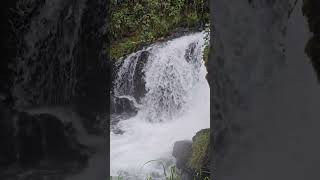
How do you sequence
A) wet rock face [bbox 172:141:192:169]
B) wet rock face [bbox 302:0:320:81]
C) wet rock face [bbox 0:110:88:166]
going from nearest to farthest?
wet rock face [bbox 302:0:320:81] < wet rock face [bbox 0:110:88:166] < wet rock face [bbox 172:141:192:169]

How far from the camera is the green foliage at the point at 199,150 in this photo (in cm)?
679

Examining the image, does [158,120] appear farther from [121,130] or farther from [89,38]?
[89,38]

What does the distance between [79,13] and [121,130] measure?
24.2 ft

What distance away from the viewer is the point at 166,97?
928cm

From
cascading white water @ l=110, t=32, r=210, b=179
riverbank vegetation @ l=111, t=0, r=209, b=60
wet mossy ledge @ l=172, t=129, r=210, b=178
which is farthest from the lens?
riverbank vegetation @ l=111, t=0, r=209, b=60

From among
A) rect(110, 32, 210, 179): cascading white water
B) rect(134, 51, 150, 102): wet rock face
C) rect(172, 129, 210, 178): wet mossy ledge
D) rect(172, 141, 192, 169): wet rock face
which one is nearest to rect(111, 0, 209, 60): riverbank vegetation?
rect(110, 32, 210, 179): cascading white water

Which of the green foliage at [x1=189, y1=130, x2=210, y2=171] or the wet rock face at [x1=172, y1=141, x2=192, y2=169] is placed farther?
the wet rock face at [x1=172, y1=141, x2=192, y2=169]

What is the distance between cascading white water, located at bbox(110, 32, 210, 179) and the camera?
9086mm

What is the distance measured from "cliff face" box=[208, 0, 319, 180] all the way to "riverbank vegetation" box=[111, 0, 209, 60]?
330 inches

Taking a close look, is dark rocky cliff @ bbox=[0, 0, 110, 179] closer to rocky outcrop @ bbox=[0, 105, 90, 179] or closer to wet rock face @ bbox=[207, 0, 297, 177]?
rocky outcrop @ bbox=[0, 105, 90, 179]

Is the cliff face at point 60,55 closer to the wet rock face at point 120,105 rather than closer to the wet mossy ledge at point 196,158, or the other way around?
the wet mossy ledge at point 196,158

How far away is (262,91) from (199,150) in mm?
5167

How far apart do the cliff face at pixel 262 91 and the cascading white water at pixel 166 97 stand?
6898mm

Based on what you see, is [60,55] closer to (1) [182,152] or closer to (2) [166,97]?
(1) [182,152]
